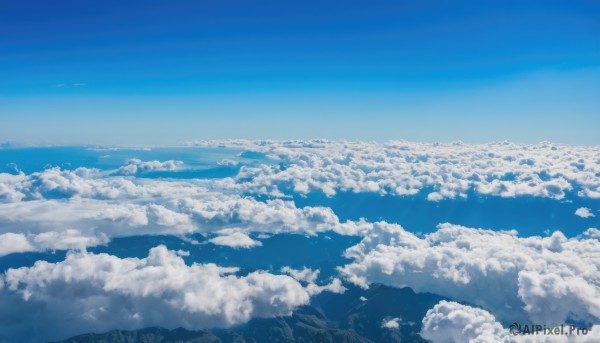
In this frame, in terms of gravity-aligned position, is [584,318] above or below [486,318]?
below

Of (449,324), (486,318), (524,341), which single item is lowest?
(449,324)

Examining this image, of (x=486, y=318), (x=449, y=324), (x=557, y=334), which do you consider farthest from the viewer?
(x=449, y=324)

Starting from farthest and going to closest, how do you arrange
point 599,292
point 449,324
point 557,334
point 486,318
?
1. point 599,292
2. point 449,324
3. point 486,318
4. point 557,334

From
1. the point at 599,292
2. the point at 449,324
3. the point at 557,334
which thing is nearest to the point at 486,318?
the point at 449,324

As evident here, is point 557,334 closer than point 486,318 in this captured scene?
Yes

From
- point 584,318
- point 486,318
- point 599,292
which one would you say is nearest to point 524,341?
point 486,318

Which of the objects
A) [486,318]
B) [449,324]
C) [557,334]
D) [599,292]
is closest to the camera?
[557,334]

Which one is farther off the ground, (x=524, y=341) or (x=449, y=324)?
(x=524, y=341)

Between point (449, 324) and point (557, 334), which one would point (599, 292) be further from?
point (557, 334)

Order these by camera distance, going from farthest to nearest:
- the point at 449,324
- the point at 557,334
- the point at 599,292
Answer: the point at 599,292 < the point at 449,324 < the point at 557,334

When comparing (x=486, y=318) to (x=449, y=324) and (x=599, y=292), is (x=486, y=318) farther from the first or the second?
(x=599, y=292)

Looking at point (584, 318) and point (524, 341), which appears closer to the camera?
Answer: point (524, 341)
